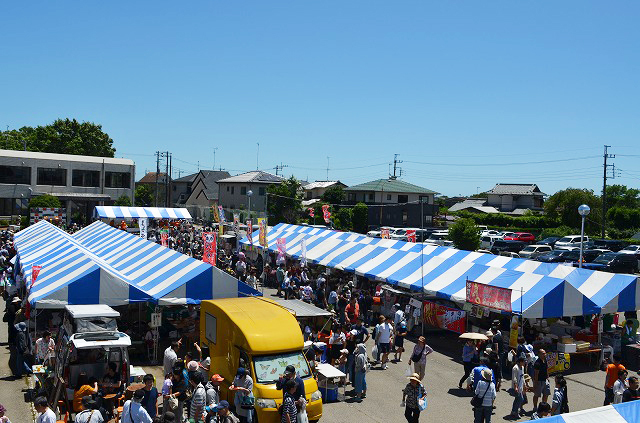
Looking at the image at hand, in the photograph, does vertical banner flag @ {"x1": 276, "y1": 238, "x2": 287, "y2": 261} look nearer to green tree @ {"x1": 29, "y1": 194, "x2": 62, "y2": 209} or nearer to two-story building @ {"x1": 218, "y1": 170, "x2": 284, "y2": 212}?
green tree @ {"x1": 29, "y1": 194, "x2": 62, "y2": 209}

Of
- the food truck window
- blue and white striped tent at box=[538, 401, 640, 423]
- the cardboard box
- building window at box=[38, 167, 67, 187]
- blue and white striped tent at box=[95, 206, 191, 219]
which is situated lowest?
the cardboard box

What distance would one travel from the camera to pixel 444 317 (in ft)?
58.7

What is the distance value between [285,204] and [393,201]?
13720mm

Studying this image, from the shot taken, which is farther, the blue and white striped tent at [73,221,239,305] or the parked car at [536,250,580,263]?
the parked car at [536,250,580,263]

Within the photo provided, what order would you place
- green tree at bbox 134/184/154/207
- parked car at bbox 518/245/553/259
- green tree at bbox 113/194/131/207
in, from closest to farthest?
parked car at bbox 518/245/553/259, green tree at bbox 113/194/131/207, green tree at bbox 134/184/154/207

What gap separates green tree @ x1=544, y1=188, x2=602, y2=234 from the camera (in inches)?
2335

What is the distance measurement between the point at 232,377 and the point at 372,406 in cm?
324

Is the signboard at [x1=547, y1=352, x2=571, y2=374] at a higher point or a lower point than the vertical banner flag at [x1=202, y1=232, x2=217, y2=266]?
lower

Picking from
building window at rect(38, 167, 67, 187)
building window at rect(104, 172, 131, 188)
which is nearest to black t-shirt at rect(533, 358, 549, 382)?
building window at rect(38, 167, 67, 187)

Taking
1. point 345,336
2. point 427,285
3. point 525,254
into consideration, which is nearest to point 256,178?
point 525,254

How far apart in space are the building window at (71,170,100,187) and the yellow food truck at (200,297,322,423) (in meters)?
50.9

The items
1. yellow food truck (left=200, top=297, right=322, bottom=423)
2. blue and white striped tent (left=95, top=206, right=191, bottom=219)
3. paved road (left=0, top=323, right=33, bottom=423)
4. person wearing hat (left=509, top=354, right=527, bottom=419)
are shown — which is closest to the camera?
yellow food truck (left=200, top=297, right=322, bottom=423)

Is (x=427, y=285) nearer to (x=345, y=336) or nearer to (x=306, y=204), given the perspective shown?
(x=345, y=336)

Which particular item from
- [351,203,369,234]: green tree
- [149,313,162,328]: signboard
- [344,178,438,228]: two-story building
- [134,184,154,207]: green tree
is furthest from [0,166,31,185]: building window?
[149,313,162,328]: signboard
